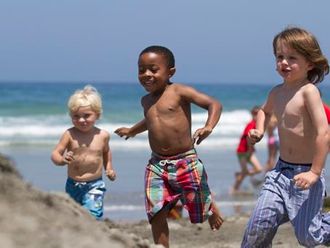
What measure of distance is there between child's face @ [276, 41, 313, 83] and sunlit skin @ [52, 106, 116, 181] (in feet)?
6.62

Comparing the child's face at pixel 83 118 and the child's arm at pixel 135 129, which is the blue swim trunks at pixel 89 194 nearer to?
the child's face at pixel 83 118

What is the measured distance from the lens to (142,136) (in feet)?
74.5

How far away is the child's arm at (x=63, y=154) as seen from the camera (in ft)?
21.5

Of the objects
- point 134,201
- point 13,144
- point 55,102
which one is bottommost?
point 55,102

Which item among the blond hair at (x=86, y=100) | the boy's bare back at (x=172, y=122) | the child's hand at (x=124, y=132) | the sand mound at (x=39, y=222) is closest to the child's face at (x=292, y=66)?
the boy's bare back at (x=172, y=122)

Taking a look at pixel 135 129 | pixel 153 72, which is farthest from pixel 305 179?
pixel 135 129

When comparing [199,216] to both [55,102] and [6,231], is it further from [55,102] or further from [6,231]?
[55,102]

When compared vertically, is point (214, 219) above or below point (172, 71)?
below

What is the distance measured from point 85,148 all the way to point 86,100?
1.20 ft

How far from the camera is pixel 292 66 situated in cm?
512

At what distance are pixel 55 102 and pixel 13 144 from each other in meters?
18.2

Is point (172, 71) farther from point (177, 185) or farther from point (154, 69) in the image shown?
point (177, 185)

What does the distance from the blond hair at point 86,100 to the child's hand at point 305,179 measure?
2.38 metres

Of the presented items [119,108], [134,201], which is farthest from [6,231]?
[119,108]
